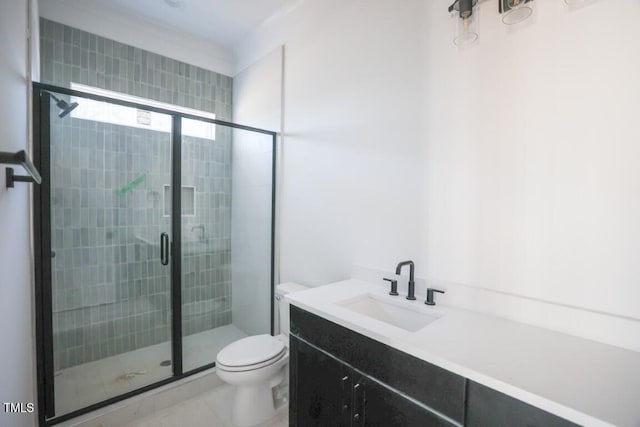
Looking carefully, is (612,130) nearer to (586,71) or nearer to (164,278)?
(586,71)

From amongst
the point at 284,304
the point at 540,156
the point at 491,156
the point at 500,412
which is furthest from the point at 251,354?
the point at 540,156

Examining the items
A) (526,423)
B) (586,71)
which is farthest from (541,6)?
(526,423)

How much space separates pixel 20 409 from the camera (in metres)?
1.11

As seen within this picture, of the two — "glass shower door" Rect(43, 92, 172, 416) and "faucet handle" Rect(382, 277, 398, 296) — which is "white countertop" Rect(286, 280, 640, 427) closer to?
"faucet handle" Rect(382, 277, 398, 296)

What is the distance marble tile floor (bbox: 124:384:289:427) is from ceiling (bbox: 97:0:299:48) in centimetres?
300

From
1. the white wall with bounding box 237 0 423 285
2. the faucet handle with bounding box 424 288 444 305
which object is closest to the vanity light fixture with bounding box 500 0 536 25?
the white wall with bounding box 237 0 423 285

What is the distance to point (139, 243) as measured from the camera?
241 cm

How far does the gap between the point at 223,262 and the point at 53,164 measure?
1464 mm

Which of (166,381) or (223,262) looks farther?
(223,262)

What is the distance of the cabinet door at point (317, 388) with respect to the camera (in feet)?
4.03

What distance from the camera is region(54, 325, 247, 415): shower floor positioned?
6.21ft

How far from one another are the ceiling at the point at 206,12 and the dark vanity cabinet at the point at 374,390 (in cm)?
239

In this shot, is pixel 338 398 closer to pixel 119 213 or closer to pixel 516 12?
pixel 516 12

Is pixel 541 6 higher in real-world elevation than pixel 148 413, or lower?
higher
